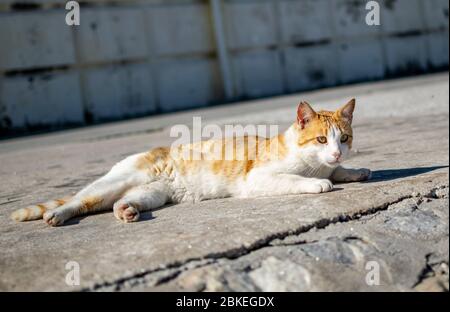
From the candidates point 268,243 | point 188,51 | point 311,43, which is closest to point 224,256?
point 268,243

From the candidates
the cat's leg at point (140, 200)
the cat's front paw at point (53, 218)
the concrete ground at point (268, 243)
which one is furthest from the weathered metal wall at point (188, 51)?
the cat's front paw at point (53, 218)

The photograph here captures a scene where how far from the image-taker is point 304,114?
3602 mm

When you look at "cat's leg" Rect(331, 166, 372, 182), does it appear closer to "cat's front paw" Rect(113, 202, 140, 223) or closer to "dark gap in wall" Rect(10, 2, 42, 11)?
"cat's front paw" Rect(113, 202, 140, 223)

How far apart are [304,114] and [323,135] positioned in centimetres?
18

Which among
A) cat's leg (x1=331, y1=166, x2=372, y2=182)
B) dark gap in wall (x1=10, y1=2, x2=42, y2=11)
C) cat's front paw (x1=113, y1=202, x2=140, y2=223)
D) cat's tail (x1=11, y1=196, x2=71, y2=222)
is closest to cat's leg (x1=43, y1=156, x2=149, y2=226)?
cat's tail (x1=11, y1=196, x2=71, y2=222)

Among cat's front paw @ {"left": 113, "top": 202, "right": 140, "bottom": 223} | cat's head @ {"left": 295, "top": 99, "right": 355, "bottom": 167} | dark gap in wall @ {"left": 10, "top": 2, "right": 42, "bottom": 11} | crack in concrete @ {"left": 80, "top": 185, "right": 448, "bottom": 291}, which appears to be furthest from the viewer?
dark gap in wall @ {"left": 10, "top": 2, "right": 42, "bottom": 11}

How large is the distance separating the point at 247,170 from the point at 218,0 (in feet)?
36.0

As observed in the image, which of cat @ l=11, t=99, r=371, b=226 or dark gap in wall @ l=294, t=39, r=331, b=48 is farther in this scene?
dark gap in wall @ l=294, t=39, r=331, b=48

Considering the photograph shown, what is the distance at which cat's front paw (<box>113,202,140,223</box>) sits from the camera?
10.8ft

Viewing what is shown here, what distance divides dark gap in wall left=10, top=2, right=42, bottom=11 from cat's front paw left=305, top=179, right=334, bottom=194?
989 cm

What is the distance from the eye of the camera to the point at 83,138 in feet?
29.6

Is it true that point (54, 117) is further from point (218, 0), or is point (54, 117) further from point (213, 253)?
point (213, 253)

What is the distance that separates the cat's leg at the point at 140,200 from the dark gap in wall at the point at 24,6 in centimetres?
926

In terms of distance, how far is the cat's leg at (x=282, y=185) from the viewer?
11.1 ft
